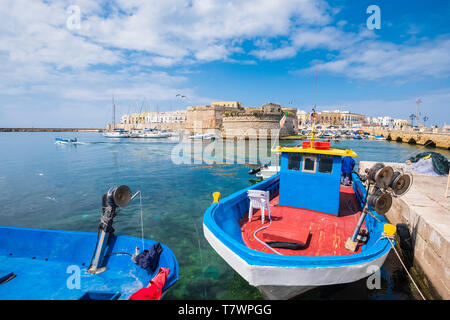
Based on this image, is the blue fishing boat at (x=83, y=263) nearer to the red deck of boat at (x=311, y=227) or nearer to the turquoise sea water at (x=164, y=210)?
the turquoise sea water at (x=164, y=210)

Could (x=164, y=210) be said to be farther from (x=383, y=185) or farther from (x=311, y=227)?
(x=383, y=185)

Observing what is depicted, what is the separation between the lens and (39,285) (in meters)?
5.29

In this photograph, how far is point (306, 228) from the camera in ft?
18.9

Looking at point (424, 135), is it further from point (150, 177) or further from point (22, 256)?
point (22, 256)

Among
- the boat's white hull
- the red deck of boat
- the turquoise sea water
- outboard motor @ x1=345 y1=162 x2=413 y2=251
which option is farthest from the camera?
the turquoise sea water

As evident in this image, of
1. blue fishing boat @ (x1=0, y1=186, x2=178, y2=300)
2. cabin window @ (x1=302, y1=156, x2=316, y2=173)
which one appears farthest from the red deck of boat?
blue fishing boat @ (x1=0, y1=186, x2=178, y2=300)

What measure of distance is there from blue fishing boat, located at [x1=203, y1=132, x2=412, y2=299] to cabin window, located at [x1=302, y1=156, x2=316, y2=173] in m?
0.03

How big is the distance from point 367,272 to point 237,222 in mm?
3320

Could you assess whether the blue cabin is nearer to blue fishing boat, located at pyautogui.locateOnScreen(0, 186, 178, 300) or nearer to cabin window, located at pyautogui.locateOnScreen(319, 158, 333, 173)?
cabin window, located at pyautogui.locateOnScreen(319, 158, 333, 173)

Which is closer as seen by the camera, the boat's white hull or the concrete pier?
the boat's white hull

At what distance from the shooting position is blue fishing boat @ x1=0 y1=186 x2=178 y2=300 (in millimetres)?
5039

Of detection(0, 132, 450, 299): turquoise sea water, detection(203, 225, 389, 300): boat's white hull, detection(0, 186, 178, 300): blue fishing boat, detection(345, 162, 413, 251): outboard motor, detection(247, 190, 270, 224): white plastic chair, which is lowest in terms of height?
detection(0, 132, 450, 299): turquoise sea water

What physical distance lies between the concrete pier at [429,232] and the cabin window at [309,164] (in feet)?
8.96
